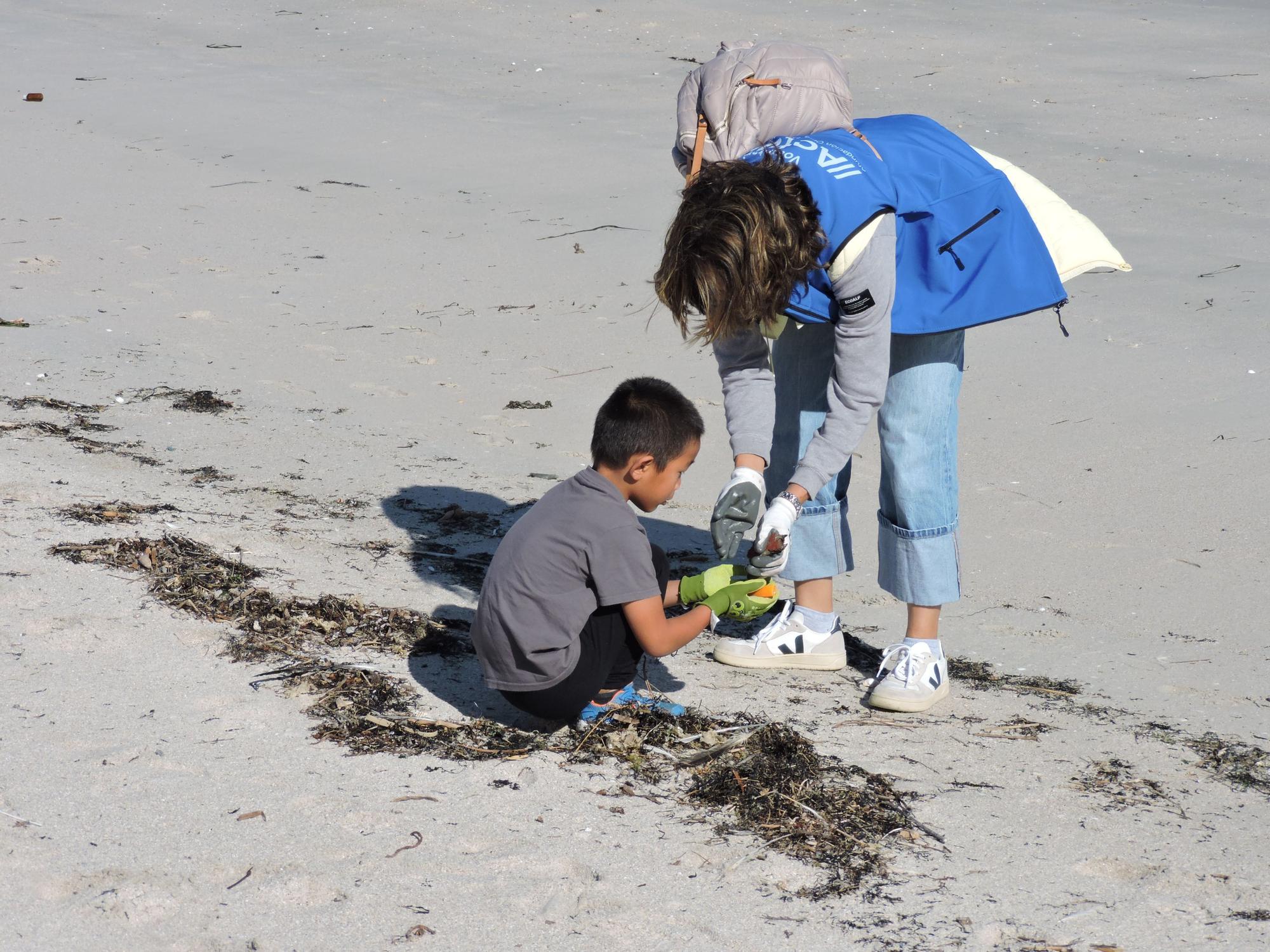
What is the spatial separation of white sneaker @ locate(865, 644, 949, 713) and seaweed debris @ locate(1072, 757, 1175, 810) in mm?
436

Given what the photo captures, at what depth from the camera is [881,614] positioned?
3834 mm

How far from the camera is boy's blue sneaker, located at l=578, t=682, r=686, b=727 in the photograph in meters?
2.79

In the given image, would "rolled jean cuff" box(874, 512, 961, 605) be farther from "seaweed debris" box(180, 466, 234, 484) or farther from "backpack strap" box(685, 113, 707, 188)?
"seaweed debris" box(180, 466, 234, 484)

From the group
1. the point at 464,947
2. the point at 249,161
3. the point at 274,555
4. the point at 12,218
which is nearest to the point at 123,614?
the point at 274,555

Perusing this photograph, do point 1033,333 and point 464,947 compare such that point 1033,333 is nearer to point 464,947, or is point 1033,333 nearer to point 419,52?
point 464,947

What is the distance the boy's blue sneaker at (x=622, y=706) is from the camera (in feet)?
9.17

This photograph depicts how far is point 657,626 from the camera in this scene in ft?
8.84

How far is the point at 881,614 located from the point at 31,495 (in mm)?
2570

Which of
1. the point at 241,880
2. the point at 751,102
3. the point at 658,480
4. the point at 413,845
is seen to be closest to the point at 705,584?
the point at 658,480

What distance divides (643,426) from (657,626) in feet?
1.40

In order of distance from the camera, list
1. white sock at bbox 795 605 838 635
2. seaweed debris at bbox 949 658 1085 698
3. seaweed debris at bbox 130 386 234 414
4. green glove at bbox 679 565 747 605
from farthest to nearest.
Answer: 1. seaweed debris at bbox 130 386 234 414
2. white sock at bbox 795 605 838 635
3. seaweed debris at bbox 949 658 1085 698
4. green glove at bbox 679 565 747 605

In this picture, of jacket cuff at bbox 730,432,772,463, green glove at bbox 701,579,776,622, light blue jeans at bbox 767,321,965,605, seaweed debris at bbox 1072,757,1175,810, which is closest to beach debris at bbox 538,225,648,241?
light blue jeans at bbox 767,321,965,605

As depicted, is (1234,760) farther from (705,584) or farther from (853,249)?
(853,249)

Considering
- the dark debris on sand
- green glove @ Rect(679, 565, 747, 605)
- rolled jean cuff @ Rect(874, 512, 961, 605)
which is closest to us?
the dark debris on sand
